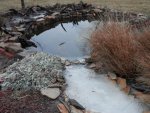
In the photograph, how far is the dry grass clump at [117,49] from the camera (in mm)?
3963

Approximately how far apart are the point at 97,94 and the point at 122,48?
654 mm

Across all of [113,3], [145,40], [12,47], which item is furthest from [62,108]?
[113,3]

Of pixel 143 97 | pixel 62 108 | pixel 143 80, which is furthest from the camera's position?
pixel 143 80

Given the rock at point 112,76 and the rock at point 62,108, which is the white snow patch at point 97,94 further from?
the rock at point 62,108

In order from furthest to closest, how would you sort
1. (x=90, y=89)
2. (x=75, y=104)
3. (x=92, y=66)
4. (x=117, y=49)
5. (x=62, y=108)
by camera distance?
(x=92, y=66) → (x=117, y=49) → (x=90, y=89) → (x=75, y=104) → (x=62, y=108)

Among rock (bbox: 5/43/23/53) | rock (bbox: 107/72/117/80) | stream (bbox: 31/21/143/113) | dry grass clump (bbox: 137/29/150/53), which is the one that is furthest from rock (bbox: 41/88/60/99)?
rock (bbox: 5/43/23/53)

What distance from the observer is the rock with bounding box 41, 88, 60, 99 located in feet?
11.9

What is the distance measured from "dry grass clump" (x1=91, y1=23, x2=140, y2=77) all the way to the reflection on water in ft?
1.56

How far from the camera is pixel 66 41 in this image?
582 centimetres

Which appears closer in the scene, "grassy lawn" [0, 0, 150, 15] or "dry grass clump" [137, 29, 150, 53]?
"dry grass clump" [137, 29, 150, 53]

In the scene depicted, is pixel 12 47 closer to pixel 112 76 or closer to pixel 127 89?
pixel 112 76

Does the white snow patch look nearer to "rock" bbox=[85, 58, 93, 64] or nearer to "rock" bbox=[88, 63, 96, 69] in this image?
"rock" bbox=[88, 63, 96, 69]

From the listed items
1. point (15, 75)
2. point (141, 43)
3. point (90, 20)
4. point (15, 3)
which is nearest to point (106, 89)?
point (141, 43)

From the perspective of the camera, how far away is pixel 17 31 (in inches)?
243
